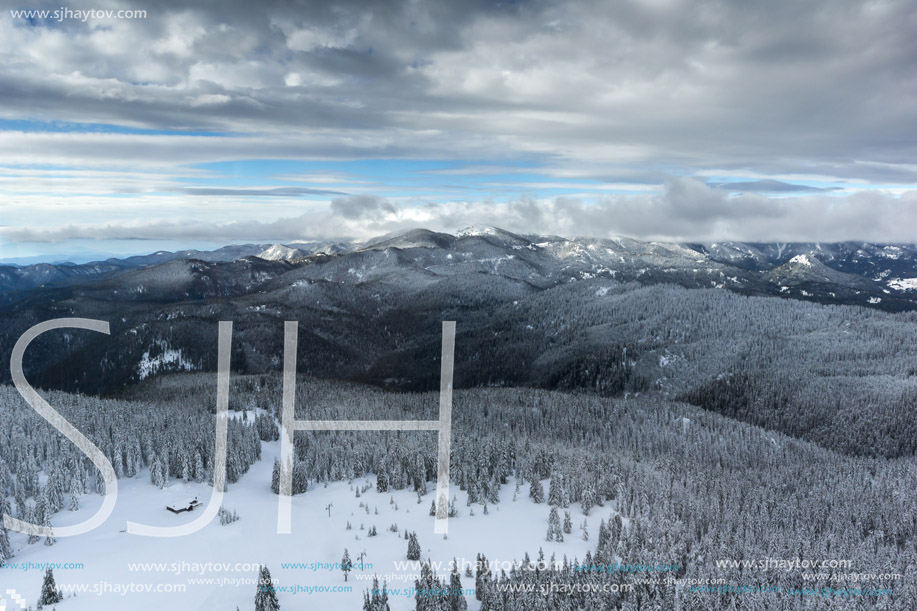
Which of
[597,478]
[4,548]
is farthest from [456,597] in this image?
[4,548]

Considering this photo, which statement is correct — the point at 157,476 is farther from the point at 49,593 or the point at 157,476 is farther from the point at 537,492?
the point at 537,492

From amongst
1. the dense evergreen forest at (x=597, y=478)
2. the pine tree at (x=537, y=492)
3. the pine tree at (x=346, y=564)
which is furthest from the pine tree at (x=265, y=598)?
the pine tree at (x=537, y=492)

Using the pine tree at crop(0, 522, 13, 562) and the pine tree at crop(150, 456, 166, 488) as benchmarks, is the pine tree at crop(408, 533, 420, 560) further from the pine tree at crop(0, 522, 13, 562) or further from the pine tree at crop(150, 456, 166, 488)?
the pine tree at crop(150, 456, 166, 488)

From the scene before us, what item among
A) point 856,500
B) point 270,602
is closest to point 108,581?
point 270,602

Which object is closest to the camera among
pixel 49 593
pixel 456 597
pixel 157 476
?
pixel 456 597

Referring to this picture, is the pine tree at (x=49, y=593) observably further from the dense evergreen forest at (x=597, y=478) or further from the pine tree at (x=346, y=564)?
the pine tree at (x=346, y=564)
